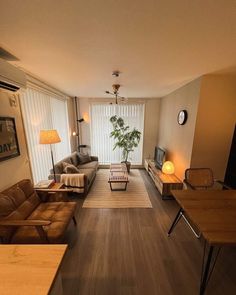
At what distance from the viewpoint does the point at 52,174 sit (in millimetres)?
3123

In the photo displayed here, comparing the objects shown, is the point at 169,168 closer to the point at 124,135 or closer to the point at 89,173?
the point at 124,135

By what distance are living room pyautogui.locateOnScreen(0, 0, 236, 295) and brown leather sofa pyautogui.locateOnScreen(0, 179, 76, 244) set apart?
0.77ft

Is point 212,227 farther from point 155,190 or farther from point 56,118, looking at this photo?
→ point 56,118

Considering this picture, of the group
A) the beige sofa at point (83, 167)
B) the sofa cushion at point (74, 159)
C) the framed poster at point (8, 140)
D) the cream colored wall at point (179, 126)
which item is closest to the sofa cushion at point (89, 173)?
the beige sofa at point (83, 167)

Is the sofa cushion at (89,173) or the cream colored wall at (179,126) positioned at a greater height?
the cream colored wall at (179,126)

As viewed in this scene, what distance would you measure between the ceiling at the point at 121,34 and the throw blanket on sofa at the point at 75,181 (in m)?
2.11

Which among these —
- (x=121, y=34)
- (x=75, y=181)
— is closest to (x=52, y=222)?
(x=75, y=181)

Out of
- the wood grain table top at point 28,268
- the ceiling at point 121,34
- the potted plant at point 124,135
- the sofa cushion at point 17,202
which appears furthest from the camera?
the potted plant at point 124,135

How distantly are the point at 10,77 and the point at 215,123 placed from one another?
10.7 ft

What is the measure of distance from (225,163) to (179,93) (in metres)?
1.84

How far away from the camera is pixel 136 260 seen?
A: 176cm

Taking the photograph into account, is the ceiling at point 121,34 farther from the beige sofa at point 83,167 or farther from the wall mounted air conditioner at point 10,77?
the beige sofa at point 83,167

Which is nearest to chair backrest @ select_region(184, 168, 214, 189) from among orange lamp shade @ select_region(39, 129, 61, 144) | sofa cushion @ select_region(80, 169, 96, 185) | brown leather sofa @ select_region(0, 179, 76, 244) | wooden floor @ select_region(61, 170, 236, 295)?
wooden floor @ select_region(61, 170, 236, 295)

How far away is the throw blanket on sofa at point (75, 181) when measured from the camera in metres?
3.09
